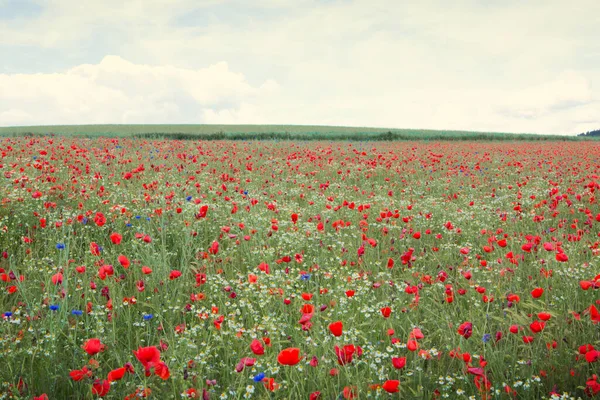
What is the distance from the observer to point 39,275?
413 cm

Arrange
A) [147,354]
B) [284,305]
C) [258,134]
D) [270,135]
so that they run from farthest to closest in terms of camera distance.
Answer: [258,134] → [270,135] → [284,305] → [147,354]

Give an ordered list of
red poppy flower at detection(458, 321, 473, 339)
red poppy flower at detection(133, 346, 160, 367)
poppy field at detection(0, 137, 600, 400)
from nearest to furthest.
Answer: red poppy flower at detection(133, 346, 160, 367) → red poppy flower at detection(458, 321, 473, 339) → poppy field at detection(0, 137, 600, 400)

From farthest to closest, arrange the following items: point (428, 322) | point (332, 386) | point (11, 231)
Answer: point (11, 231), point (428, 322), point (332, 386)

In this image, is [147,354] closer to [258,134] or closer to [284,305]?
[284,305]

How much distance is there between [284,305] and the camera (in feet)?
11.7

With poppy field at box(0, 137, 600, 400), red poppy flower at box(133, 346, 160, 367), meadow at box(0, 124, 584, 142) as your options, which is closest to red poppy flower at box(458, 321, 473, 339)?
poppy field at box(0, 137, 600, 400)

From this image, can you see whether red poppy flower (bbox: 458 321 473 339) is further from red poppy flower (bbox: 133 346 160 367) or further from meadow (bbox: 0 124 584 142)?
meadow (bbox: 0 124 584 142)

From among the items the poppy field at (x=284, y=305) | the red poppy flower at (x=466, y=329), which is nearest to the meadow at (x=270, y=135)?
the poppy field at (x=284, y=305)

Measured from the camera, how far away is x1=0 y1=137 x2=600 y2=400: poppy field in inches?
104

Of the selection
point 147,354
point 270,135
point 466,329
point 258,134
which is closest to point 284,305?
point 466,329

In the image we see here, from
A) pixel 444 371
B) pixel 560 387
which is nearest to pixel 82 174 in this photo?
pixel 444 371

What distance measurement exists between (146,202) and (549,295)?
526 cm

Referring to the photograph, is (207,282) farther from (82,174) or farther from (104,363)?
(82,174)

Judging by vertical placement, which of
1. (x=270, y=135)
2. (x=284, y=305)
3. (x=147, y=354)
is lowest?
(x=284, y=305)
